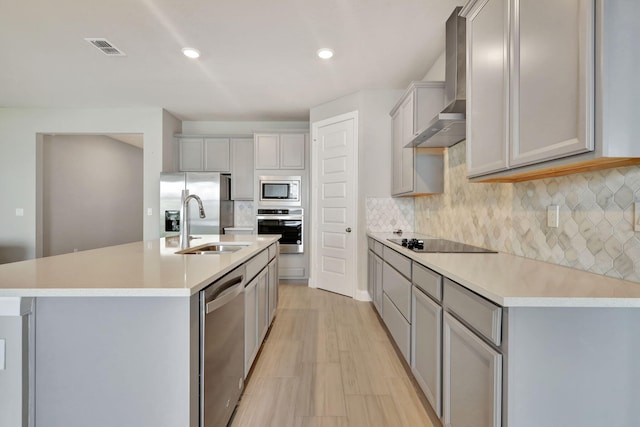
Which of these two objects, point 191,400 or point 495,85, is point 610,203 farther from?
point 191,400

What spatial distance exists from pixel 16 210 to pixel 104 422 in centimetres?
568

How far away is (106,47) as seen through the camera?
3.20m

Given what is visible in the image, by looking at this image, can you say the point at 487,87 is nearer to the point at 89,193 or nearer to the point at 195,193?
the point at 195,193

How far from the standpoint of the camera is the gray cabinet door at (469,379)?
43.2 inches

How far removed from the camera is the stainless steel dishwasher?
1.26 m

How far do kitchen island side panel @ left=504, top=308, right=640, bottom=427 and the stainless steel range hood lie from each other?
4.51ft

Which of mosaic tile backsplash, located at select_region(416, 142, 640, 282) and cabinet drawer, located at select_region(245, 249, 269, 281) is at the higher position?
mosaic tile backsplash, located at select_region(416, 142, 640, 282)

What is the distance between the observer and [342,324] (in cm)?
328

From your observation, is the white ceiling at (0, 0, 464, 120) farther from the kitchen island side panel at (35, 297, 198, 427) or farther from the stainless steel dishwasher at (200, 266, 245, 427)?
the kitchen island side panel at (35, 297, 198, 427)

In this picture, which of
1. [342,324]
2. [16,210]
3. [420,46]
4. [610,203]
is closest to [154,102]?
[16,210]

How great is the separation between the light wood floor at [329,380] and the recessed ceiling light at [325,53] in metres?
2.75

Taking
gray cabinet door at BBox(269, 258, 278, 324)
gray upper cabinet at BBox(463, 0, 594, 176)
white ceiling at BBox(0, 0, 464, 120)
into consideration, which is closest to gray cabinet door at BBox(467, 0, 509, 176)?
gray upper cabinet at BBox(463, 0, 594, 176)

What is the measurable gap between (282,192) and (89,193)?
4.41 meters

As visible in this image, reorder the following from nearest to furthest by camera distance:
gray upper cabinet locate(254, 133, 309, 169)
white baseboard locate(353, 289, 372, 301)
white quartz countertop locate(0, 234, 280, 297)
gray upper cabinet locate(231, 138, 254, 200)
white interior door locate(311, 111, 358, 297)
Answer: white quartz countertop locate(0, 234, 280, 297)
white baseboard locate(353, 289, 372, 301)
white interior door locate(311, 111, 358, 297)
gray upper cabinet locate(254, 133, 309, 169)
gray upper cabinet locate(231, 138, 254, 200)
